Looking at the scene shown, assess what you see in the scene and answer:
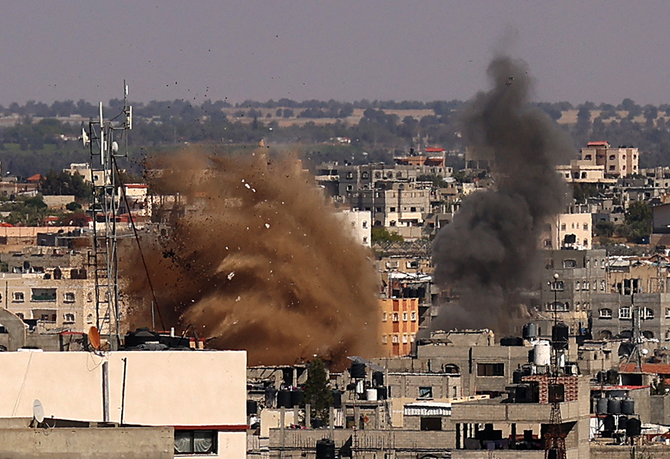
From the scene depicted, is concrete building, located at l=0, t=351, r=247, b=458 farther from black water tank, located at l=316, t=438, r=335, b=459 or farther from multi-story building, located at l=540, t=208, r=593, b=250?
multi-story building, located at l=540, t=208, r=593, b=250

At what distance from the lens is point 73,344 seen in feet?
63.3

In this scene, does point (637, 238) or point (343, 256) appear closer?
point (343, 256)

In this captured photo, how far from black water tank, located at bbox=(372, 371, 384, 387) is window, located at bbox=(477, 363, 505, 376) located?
14.1 ft

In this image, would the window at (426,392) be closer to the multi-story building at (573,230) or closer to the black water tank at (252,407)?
the black water tank at (252,407)

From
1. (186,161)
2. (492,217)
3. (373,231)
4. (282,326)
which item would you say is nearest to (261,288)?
(282,326)

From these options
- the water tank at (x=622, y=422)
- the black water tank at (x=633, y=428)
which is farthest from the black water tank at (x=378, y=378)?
the black water tank at (x=633, y=428)

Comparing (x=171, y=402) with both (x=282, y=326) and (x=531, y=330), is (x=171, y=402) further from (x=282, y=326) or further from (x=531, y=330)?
(x=282, y=326)

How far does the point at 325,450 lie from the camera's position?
78.0 ft

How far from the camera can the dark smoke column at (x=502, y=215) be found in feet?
195

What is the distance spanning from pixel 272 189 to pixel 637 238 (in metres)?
69.2

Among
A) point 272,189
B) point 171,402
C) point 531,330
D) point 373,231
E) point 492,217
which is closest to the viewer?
point 171,402

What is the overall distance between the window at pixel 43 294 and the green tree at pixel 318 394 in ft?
79.2

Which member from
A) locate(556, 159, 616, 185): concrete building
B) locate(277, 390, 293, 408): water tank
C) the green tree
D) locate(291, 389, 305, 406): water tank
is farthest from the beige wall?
locate(556, 159, 616, 185): concrete building

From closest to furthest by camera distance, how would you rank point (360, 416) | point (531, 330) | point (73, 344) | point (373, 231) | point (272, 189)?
1. point (73, 344)
2. point (360, 416)
3. point (531, 330)
4. point (272, 189)
5. point (373, 231)
